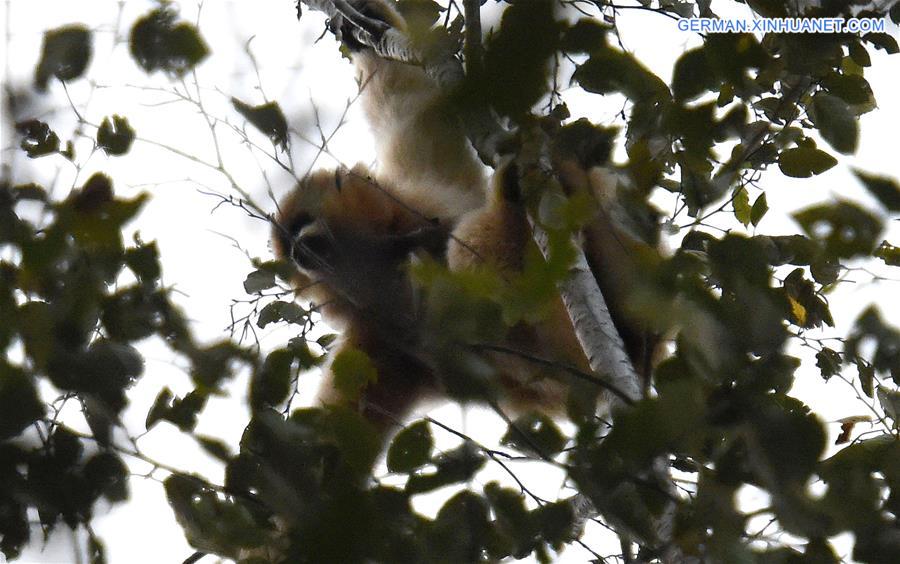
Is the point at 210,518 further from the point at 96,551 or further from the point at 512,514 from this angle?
the point at 512,514

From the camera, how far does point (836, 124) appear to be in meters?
1.68

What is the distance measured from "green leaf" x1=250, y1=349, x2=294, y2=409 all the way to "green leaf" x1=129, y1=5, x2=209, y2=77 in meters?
0.58

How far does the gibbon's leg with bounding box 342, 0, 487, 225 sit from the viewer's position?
4.14 m

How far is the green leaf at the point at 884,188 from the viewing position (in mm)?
1142

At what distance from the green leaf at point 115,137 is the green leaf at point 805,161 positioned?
4.85 ft

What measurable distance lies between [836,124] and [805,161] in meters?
0.22

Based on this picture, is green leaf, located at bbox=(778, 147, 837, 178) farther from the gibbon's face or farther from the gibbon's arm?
the gibbon's face

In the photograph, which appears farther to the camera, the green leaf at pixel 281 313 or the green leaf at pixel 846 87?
the green leaf at pixel 281 313

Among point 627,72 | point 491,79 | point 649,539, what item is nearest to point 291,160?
point 627,72

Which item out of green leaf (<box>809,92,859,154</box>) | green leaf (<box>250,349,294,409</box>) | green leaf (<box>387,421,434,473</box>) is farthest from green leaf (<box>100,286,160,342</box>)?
green leaf (<box>809,92,859,154</box>)

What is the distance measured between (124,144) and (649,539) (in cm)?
148

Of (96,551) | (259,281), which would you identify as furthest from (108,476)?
(259,281)

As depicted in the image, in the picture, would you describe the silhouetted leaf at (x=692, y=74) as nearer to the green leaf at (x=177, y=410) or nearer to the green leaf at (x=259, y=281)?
the green leaf at (x=177, y=410)

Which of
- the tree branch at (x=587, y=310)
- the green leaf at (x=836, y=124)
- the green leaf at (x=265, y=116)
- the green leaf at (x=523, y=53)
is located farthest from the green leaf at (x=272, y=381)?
the green leaf at (x=836, y=124)
